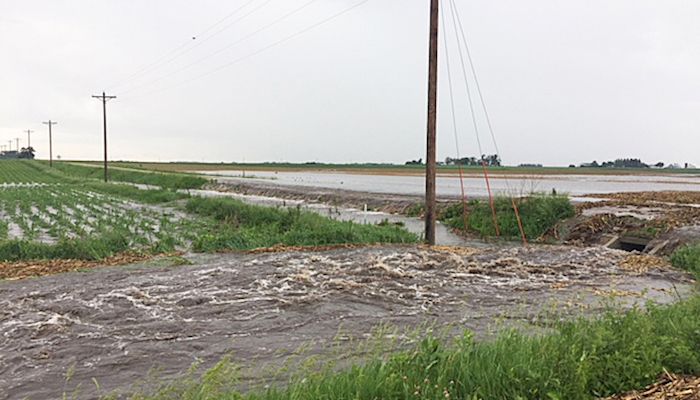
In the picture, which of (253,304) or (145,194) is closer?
(253,304)

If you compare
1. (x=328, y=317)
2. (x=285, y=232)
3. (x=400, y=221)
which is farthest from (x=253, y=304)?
(x=400, y=221)

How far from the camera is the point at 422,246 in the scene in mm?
Answer: 14898

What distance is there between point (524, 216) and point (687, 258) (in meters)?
7.77

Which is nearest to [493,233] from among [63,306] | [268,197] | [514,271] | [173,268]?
[514,271]

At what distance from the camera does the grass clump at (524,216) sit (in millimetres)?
19312

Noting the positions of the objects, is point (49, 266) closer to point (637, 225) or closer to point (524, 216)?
point (524, 216)

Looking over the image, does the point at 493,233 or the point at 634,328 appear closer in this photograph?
the point at 634,328

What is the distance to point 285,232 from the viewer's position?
52.2 ft

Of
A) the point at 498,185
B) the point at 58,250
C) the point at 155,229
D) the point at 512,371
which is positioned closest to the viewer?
the point at 512,371

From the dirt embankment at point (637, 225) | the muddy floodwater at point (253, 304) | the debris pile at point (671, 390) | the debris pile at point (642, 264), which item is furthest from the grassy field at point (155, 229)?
the debris pile at point (671, 390)

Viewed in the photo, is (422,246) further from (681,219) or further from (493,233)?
(681,219)

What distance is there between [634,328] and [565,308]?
3.18 m

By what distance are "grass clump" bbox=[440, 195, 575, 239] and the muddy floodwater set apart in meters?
5.77

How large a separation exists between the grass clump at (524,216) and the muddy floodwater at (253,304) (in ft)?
18.9
